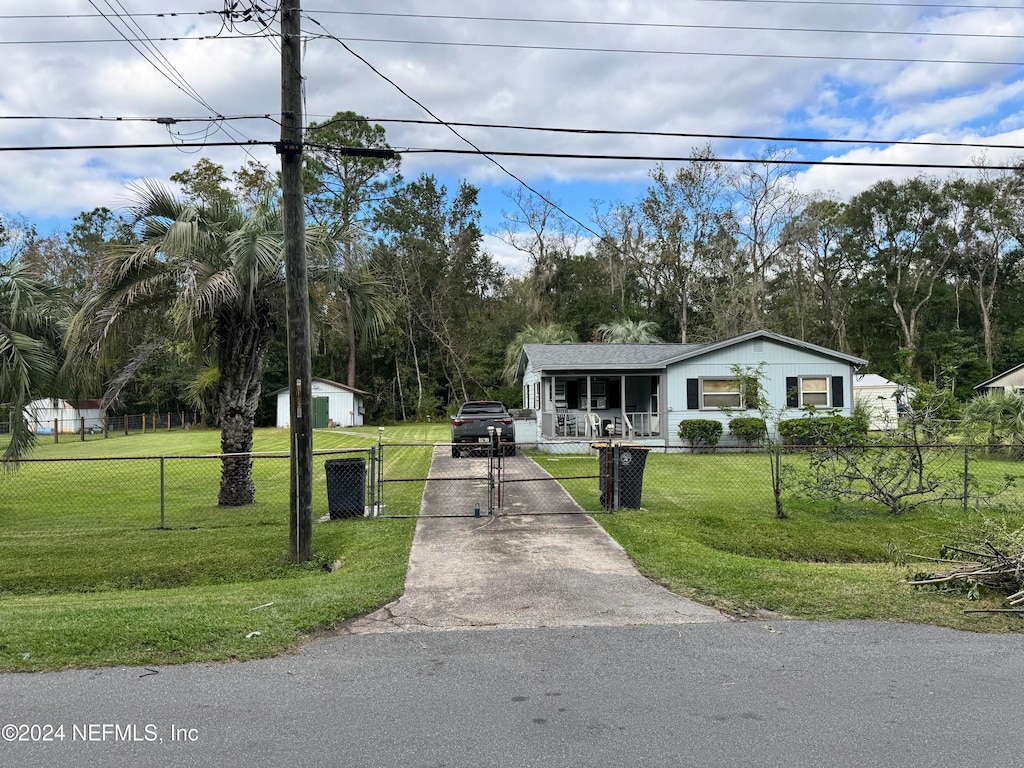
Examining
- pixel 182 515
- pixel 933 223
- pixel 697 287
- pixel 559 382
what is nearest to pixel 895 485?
pixel 182 515

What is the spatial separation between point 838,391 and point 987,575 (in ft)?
55.2

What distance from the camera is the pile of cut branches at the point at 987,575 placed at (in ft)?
20.4

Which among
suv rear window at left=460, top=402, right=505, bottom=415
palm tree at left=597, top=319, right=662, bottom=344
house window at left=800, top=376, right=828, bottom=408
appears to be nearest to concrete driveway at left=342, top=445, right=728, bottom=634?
suv rear window at left=460, top=402, right=505, bottom=415

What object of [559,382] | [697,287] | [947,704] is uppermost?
[697,287]

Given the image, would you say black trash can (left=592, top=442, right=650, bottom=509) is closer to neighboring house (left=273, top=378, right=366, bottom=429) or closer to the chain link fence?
the chain link fence

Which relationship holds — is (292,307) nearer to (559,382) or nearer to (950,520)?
(950,520)

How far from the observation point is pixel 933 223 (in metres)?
49.8

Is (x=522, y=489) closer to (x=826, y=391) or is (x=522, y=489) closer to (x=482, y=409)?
(x=482, y=409)

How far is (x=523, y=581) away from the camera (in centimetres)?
696

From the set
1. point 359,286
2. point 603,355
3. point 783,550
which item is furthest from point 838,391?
point 359,286

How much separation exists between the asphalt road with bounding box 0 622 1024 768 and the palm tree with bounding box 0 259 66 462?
826 centimetres

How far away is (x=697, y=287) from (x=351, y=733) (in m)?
44.7

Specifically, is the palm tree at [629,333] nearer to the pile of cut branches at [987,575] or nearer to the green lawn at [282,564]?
the green lawn at [282,564]

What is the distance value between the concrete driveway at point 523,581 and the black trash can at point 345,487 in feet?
3.59
